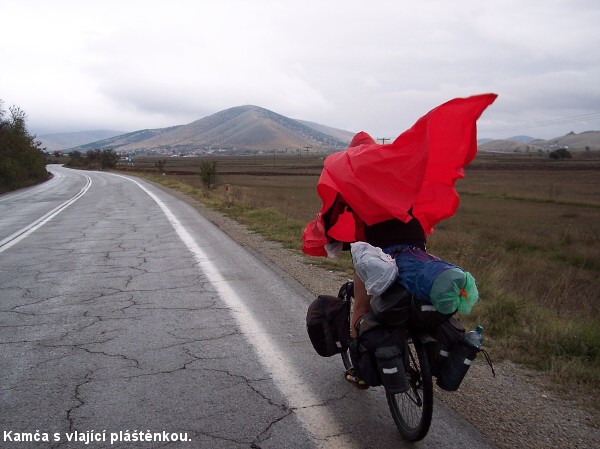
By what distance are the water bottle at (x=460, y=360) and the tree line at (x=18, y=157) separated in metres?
37.6

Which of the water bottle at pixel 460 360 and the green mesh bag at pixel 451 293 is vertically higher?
the green mesh bag at pixel 451 293

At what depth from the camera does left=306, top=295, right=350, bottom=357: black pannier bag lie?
152 inches

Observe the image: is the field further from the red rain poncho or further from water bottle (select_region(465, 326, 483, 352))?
the red rain poncho

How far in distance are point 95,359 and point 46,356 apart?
1.49 ft

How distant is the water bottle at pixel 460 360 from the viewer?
3.07 metres

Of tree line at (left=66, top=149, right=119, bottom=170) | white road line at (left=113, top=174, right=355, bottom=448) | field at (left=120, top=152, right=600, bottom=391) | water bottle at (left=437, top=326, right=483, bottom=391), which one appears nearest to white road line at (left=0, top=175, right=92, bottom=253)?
field at (left=120, top=152, right=600, bottom=391)

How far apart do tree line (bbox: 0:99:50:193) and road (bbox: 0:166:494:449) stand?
106ft

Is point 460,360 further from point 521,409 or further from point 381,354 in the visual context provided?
point 521,409

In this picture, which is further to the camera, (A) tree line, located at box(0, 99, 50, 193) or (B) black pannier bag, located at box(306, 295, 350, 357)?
(A) tree line, located at box(0, 99, 50, 193)

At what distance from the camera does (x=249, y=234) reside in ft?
41.7

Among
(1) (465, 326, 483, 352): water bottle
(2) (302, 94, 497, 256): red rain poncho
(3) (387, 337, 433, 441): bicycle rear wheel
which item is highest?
(2) (302, 94, 497, 256): red rain poncho

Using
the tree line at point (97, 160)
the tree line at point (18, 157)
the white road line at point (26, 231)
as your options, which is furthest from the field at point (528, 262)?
the tree line at point (97, 160)

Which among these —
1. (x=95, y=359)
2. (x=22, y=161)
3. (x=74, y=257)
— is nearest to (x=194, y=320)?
(x=95, y=359)

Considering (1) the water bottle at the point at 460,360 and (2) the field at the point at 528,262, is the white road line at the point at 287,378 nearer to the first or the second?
(1) the water bottle at the point at 460,360
